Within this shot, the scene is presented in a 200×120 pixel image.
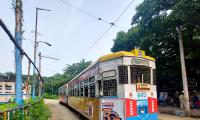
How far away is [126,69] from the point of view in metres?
10.4

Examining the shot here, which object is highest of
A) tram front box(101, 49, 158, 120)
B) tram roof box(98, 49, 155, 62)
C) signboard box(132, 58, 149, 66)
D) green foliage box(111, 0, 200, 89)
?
green foliage box(111, 0, 200, 89)

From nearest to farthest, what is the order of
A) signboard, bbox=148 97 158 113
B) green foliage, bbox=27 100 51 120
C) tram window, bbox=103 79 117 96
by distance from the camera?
green foliage, bbox=27 100 51 120, tram window, bbox=103 79 117 96, signboard, bbox=148 97 158 113

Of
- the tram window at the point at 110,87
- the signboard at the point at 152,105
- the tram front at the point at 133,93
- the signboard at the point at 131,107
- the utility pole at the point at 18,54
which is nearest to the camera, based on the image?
the signboard at the point at 131,107

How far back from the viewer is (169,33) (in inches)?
927

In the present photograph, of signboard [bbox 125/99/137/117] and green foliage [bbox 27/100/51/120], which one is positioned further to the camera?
signboard [bbox 125/99/137/117]

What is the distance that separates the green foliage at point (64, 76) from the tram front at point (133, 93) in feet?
227

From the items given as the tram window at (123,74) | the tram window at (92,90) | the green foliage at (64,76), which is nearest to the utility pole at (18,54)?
the tram window at (92,90)

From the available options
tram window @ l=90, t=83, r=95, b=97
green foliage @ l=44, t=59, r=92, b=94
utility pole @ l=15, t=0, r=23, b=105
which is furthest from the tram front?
green foliage @ l=44, t=59, r=92, b=94

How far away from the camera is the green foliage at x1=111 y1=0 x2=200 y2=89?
1955 cm

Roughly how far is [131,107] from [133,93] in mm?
543

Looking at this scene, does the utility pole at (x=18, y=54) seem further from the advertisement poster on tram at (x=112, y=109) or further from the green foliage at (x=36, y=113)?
the advertisement poster on tram at (x=112, y=109)

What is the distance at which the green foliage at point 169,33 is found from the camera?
19553 mm

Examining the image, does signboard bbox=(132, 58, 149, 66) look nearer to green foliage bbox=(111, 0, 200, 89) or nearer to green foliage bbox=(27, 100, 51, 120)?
green foliage bbox=(27, 100, 51, 120)

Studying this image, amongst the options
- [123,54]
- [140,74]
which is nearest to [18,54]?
[123,54]
